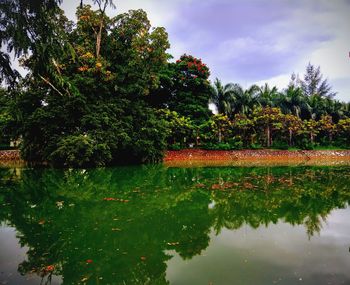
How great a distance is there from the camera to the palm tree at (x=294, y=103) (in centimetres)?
3266

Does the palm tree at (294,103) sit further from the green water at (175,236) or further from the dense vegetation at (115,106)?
the green water at (175,236)

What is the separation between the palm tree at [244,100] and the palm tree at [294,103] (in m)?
3.23

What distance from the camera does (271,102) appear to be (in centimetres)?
3216

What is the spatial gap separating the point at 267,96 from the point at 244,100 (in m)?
3.53

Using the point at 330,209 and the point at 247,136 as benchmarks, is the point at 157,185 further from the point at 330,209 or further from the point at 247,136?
the point at 247,136

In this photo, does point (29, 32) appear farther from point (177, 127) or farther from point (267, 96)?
point (267, 96)

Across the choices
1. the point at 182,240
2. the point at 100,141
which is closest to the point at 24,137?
the point at 100,141

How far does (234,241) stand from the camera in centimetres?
505

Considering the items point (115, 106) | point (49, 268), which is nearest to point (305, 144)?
point (115, 106)

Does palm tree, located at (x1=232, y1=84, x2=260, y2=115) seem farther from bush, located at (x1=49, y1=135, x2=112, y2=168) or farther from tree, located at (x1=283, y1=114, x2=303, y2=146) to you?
bush, located at (x1=49, y1=135, x2=112, y2=168)

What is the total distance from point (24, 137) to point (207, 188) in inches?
528

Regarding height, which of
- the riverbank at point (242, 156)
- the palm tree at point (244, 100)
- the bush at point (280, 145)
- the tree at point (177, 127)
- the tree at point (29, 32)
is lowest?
the riverbank at point (242, 156)

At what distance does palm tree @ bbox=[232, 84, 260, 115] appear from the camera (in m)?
31.0

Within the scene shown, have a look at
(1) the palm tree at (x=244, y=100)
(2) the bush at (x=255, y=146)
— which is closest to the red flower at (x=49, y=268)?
(2) the bush at (x=255, y=146)
